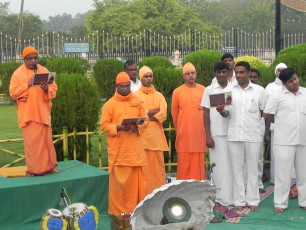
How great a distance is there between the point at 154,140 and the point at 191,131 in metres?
0.57

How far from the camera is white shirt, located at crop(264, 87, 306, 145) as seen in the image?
6.38 m

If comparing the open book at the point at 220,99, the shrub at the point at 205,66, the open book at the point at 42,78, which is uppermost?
the shrub at the point at 205,66

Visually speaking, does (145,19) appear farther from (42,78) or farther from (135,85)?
(42,78)

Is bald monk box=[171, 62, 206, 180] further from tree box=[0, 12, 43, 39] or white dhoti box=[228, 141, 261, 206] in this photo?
tree box=[0, 12, 43, 39]

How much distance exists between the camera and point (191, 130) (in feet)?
23.5

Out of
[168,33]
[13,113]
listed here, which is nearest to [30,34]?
[168,33]

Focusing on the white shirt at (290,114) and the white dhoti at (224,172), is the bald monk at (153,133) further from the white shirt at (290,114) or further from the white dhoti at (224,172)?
the white shirt at (290,114)

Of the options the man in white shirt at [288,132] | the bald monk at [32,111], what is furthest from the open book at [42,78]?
the man in white shirt at [288,132]

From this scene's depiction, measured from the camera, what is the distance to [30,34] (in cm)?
6988

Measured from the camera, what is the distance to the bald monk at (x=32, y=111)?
6.36 metres

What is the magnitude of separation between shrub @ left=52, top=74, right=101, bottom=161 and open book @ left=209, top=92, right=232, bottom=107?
7.61ft

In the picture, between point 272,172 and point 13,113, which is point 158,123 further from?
point 13,113

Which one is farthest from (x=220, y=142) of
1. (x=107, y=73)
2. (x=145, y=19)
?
(x=145, y=19)

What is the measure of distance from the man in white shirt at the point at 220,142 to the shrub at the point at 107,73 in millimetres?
13656
